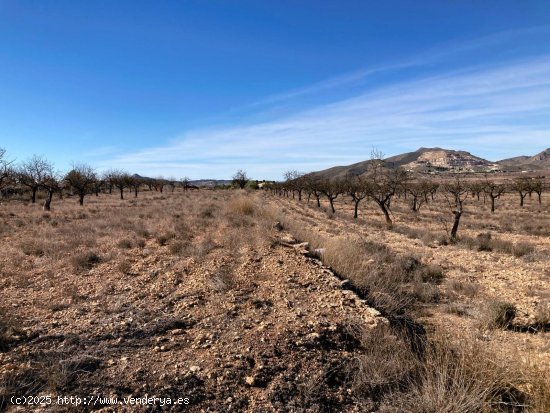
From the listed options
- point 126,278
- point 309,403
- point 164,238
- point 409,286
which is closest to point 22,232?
point 164,238

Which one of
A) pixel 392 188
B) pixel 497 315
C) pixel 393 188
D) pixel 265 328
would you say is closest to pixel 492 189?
pixel 392 188

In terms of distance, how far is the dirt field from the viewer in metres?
4.10

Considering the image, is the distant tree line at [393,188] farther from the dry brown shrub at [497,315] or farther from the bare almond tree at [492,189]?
the dry brown shrub at [497,315]

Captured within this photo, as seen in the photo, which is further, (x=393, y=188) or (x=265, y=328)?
(x=393, y=188)

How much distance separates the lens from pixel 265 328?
5.83 m

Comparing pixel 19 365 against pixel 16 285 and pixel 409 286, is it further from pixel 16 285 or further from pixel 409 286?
pixel 409 286

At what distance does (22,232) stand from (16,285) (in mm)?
11531

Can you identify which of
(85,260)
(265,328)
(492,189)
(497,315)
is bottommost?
(497,315)

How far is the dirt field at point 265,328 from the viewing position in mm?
4098

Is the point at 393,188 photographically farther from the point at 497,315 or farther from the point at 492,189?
the point at 497,315

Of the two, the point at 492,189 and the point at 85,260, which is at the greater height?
the point at 492,189

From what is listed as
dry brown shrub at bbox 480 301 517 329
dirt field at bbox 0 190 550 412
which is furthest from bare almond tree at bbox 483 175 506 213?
dry brown shrub at bbox 480 301 517 329

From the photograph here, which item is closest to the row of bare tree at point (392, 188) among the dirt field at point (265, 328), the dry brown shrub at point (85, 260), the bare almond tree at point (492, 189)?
the bare almond tree at point (492, 189)

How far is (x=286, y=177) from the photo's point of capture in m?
83.2
